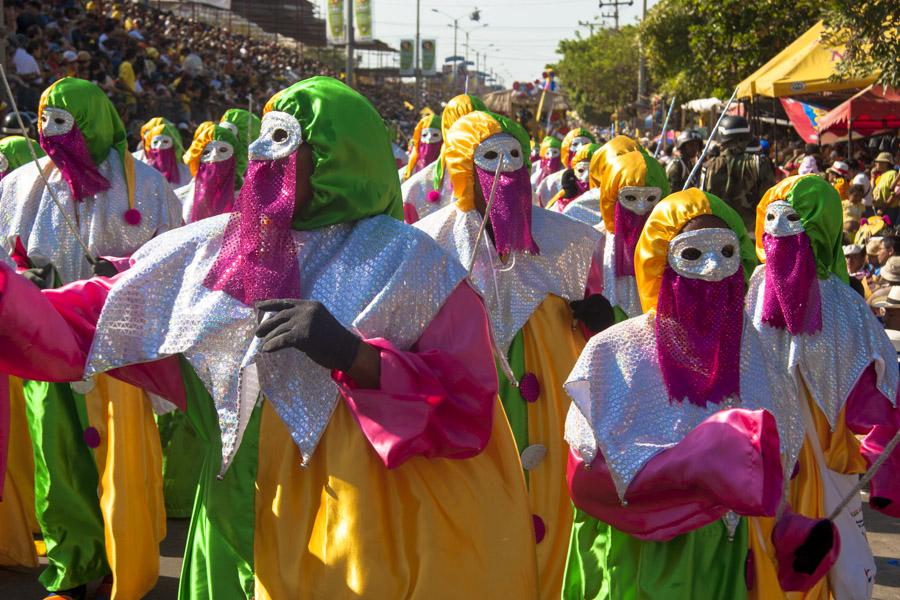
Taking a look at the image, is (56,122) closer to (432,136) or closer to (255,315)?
(255,315)

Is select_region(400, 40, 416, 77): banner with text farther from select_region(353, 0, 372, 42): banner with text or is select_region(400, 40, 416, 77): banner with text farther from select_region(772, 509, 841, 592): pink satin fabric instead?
select_region(772, 509, 841, 592): pink satin fabric

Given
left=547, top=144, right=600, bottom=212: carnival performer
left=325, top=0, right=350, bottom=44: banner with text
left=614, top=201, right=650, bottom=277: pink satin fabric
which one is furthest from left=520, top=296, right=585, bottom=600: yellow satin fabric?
left=325, top=0, right=350, bottom=44: banner with text

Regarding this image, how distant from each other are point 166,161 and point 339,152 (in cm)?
781

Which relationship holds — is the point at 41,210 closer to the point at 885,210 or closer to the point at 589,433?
the point at 589,433

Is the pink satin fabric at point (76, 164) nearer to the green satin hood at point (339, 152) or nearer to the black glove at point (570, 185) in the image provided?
the green satin hood at point (339, 152)

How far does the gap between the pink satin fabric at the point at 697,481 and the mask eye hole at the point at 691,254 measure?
57 centimetres

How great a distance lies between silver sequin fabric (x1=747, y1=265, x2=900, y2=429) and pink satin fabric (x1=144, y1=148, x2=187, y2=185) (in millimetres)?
6658

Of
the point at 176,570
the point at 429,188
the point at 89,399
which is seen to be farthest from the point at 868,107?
the point at 89,399

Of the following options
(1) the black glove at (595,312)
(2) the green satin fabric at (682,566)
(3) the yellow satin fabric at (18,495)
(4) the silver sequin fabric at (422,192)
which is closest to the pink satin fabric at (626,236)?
(1) the black glove at (595,312)

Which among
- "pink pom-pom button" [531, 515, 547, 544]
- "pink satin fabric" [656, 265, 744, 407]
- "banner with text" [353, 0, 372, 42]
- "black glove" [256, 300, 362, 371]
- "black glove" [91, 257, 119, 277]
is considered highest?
"black glove" [256, 300, 362, 371]

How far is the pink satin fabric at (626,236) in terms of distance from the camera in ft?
18.7

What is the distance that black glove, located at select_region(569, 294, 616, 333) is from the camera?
5.07 metres

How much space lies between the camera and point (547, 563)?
504cm

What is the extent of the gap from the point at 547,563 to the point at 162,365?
7.78 ft
